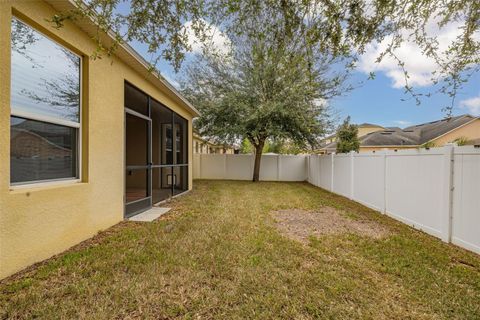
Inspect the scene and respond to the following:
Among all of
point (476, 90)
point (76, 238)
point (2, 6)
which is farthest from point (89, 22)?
point (476, 90)

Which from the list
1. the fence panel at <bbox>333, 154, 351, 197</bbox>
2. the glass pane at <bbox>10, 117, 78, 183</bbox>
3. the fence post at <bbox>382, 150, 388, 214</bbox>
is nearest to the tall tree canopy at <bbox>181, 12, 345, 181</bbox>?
the fence panel at <bbox>333, 154, 351, 197</bbox>

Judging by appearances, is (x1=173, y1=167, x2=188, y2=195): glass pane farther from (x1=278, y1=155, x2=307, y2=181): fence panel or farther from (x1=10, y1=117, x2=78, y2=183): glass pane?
(x1=278, y1=155, x2=307, y2=181): fence panel

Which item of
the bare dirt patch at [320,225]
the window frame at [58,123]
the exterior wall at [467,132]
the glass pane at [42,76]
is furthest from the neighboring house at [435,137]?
the glass pane at [42,76]

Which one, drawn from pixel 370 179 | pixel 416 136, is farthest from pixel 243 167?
pixel 416 136

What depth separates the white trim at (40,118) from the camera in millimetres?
2799

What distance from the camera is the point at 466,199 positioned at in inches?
145

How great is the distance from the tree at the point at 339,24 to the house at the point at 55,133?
52cm

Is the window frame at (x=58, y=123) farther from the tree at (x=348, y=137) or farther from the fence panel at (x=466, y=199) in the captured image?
the tree at (x=348, y=137)

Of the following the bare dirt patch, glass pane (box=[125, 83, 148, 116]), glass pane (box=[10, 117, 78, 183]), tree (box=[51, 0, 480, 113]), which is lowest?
the bare dirt patch

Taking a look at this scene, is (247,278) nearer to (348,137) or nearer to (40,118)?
(40,118)

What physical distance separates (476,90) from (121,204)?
6946 millimetres

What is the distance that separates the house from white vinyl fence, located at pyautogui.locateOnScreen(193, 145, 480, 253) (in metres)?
5.85

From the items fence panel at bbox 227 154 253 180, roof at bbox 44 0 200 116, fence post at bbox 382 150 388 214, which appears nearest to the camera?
roof at bbox 44 0 200 116

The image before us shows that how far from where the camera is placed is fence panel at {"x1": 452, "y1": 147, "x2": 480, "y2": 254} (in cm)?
351
